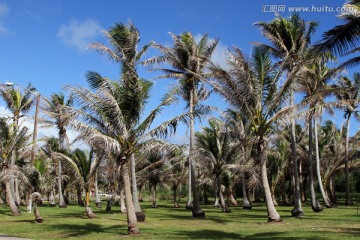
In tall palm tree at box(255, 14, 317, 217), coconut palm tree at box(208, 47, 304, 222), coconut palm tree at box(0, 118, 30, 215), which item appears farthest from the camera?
coconut palm tree at box(0, 118, 30, 215)

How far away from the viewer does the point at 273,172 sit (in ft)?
135

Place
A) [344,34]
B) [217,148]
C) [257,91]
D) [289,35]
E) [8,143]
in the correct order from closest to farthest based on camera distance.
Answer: [344,34] → [257,91] → [289,35] → [8,143] → [217,148]

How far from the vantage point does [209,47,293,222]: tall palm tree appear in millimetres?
19397

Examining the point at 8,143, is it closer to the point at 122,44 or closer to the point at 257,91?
the point at 122,44

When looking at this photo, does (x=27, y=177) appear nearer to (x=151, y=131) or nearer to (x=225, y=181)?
(x=151, y=131)

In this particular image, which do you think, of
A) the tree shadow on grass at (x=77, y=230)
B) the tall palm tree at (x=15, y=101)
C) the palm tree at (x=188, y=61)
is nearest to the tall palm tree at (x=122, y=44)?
the palm tree at (x=188, y=61)

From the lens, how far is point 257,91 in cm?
1953

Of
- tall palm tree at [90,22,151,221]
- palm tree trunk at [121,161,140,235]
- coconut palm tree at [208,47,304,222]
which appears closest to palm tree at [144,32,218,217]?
tall palm tree at [90,22,151,221]

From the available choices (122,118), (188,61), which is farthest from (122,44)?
(122,118)

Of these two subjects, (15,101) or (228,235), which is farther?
(15,101)

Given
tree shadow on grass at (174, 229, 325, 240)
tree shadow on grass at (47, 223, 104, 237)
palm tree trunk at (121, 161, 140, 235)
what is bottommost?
tree shadow on grass at (47, 223, 104, 237)

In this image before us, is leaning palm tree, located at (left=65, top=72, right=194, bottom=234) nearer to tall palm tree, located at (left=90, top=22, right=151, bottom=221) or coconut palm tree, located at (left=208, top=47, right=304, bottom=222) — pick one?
coconut palm tree, located at (left=208, top=47, right=304, bottom=222)

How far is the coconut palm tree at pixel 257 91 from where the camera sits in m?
19.4

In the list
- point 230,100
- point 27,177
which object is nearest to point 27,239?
point 27,177
